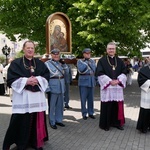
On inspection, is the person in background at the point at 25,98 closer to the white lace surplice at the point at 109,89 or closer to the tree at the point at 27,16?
the white lace surplice at the point at 109,89

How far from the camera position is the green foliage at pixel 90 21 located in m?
11.8

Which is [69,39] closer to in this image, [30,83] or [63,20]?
[63,20]

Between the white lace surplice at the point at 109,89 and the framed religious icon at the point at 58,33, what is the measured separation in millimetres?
2911

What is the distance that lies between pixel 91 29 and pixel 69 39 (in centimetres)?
262

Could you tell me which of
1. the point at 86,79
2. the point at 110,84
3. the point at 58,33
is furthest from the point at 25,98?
the point at 58,33

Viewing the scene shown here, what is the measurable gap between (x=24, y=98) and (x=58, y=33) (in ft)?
16.1

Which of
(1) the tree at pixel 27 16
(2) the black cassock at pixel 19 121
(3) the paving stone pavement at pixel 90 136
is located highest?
(1) the tree at pixel 27 16

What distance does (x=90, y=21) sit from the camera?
11859 millimetres

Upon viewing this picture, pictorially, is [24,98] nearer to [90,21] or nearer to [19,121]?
[19,121]

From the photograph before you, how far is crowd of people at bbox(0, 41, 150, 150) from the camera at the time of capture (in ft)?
16.5

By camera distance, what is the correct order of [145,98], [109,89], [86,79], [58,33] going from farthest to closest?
[58,33] → [86,79] → [109,89] → [145,98]

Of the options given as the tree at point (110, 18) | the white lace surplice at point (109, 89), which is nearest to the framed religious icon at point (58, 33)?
the tree at point (110, 18)

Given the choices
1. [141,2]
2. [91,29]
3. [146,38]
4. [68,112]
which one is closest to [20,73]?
[68,112]

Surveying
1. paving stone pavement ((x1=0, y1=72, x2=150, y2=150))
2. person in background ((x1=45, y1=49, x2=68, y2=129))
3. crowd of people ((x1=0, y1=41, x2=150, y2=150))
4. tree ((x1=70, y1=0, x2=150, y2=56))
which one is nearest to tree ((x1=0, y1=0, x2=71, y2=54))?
tree ((x1=70, y1=0, x2=150, y2=56))
